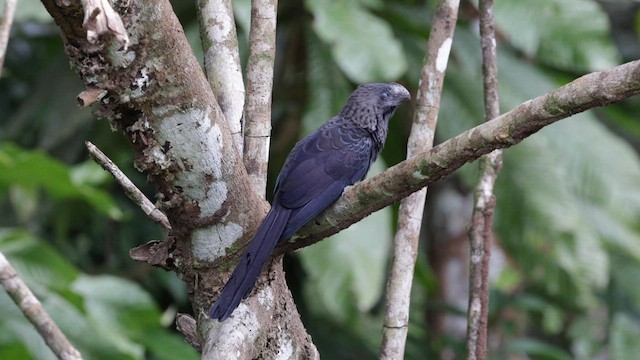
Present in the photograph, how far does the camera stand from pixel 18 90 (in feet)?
20.4

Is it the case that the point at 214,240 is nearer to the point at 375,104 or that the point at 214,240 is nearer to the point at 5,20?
the point at 5,20

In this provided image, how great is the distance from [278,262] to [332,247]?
2.35 metres

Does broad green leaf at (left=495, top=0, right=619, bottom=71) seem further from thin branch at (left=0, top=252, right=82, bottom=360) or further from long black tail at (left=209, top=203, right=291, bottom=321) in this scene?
thin branch at (left=0, top=252, right=82, bottom=360)

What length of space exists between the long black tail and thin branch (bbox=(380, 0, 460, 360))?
42cm

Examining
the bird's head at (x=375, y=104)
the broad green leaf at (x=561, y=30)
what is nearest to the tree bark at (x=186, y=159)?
the bird's head at (x=375, y=104)

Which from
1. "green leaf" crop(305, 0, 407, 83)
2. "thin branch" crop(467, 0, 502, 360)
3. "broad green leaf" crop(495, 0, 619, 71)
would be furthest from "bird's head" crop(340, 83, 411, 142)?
"broad green leaf" crop(495, 0, 619, 71)

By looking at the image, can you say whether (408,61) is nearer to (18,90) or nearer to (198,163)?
(18,90)

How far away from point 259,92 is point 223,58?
0.43ft

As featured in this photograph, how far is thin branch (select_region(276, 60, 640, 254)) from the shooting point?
150cm

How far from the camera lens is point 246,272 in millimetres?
1833

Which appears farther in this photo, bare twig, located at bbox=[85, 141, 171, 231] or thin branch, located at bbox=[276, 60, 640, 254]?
bare twig, located at bbox=[85, 141, 171, 231]

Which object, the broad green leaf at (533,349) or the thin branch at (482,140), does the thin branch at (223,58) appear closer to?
the thin branch at (482,140)

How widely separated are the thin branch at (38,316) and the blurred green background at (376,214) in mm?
2058

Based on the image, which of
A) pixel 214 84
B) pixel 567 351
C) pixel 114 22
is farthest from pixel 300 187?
pixel 567 351
